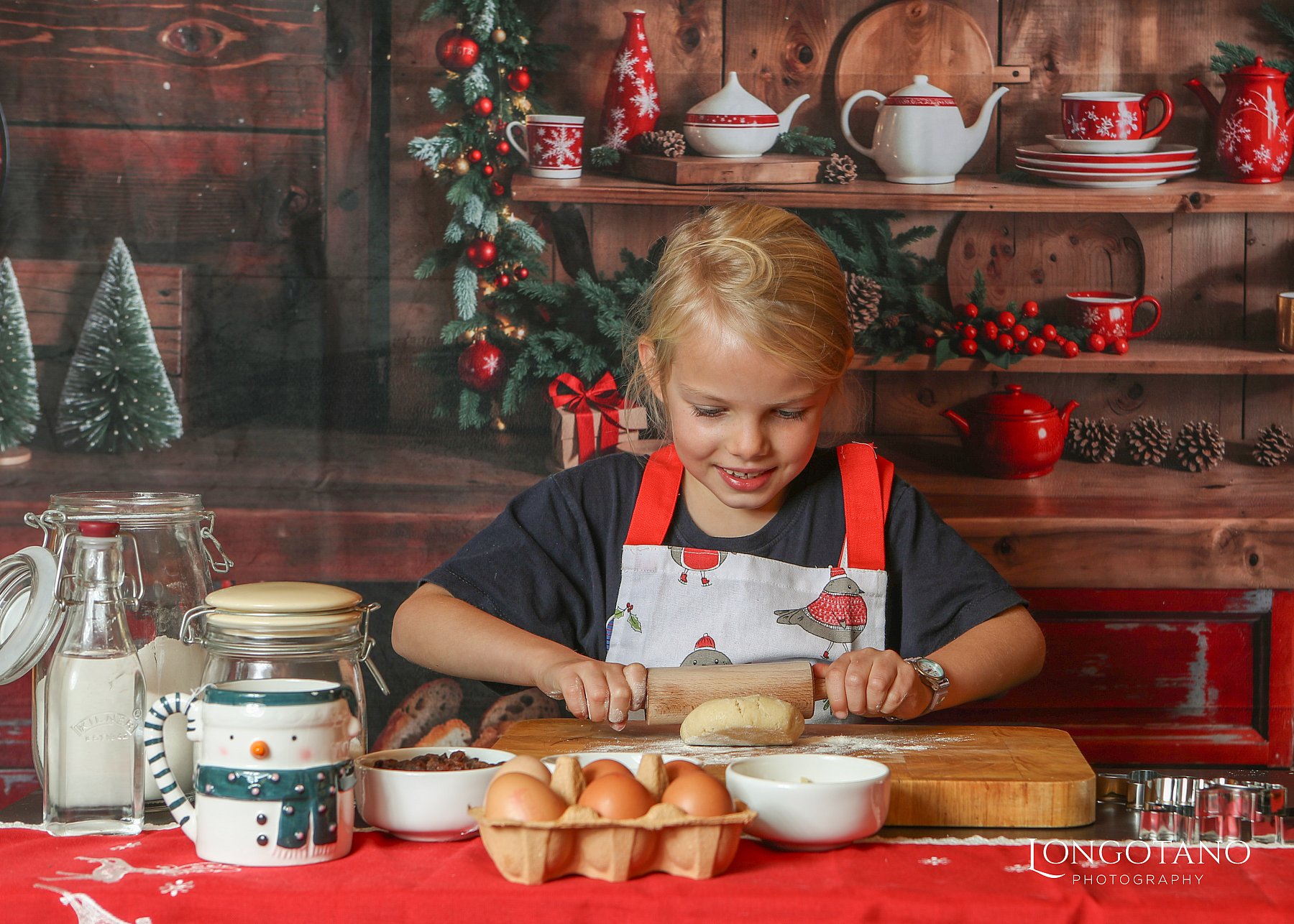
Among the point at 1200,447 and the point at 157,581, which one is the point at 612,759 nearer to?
the point at 157,581

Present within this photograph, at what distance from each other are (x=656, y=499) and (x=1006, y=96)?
1.04 metres

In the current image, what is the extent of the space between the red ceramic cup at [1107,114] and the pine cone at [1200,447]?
0.48 m

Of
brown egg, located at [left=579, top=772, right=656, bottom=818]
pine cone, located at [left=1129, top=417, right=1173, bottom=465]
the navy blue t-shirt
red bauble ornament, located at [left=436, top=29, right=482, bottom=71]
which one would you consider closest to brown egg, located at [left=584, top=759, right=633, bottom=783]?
brown egg, located at [left=579, top=772, right=656, bottom=818]

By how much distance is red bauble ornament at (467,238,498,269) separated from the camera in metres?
2.05

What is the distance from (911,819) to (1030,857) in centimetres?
10

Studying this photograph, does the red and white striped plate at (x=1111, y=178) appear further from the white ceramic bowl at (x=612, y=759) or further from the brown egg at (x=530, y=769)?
the brown egg at (x=530, y=769)

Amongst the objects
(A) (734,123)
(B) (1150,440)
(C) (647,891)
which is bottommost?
(C) (647,891)

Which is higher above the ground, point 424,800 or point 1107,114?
point 1107,114

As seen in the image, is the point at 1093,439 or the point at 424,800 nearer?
the point at 424,800

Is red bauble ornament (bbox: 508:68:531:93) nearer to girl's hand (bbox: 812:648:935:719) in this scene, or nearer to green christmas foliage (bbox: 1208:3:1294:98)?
green christmas foliage (bbox: 1208:3:1294:98)

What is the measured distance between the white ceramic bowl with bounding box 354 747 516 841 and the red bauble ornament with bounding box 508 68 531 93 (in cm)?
142

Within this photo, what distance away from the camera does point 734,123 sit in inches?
80.0

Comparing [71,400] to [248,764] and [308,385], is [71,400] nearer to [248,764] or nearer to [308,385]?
[308,385]

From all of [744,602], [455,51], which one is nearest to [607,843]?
[744,602]
